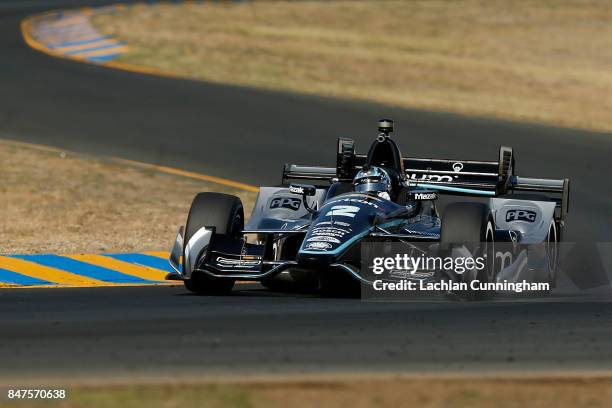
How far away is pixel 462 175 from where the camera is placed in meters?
14.6

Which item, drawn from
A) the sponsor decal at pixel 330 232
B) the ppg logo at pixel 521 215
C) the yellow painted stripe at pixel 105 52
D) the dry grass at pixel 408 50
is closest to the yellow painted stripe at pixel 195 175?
the ppg logo at pixel 521 215

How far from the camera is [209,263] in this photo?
12320 millimetres

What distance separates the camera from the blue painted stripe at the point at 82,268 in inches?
534

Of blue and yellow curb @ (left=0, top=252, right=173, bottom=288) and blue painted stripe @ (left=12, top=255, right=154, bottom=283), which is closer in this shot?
blue and yellow curb @ (left=0, top=252, right=173, bottom=288)

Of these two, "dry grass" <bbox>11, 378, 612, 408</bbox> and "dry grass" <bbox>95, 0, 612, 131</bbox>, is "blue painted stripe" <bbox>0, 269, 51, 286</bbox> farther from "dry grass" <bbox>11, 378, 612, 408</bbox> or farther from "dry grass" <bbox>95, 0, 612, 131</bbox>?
"dry grass" <bbox>95, 0, 612, 131</bbox>

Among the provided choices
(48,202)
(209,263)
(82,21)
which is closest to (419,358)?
(209,263)

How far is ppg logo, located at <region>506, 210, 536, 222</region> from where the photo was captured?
13.6 metres

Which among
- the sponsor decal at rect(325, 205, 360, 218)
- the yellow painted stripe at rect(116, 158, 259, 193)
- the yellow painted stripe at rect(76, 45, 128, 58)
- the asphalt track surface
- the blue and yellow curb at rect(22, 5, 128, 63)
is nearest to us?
the asphalt track surface

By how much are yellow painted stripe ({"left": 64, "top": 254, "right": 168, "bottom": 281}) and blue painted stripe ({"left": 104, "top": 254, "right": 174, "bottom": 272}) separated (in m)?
0.09

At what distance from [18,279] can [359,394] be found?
6.42 meters

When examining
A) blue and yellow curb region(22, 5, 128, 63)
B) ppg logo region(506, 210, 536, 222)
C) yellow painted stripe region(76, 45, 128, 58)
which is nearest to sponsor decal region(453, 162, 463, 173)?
ppg logo region(506, 210, 536, 222)

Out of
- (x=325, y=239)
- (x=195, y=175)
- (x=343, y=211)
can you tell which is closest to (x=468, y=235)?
(x=343, y=211)

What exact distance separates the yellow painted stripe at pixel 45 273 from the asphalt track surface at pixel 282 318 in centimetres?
73

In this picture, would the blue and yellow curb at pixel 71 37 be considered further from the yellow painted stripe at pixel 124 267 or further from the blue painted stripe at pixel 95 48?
the yellow painted stripe at pixel 124 267
